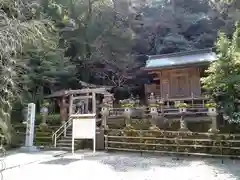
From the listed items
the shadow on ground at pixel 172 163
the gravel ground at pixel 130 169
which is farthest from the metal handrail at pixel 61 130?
the shadow on ground at pixel 172 163

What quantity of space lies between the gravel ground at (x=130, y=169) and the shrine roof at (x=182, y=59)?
7.76 m

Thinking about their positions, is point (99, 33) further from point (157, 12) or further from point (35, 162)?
point (35, 162)

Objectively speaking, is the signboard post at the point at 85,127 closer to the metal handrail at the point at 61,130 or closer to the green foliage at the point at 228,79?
the metal handrail at the point at 61,130

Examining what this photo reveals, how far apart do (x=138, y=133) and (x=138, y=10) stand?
60.1ft

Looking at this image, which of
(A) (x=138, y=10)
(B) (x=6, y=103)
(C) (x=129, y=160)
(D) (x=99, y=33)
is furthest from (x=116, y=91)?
(B) (x=6, y=103)

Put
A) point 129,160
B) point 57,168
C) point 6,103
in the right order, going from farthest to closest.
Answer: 1. point 129,160
2. point 57,168
3. point 6,103

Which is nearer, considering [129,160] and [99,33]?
[129,160]

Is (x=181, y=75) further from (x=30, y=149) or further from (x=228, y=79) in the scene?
(x=30, y=149)

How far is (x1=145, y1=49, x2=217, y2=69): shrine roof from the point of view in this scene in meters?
16.3

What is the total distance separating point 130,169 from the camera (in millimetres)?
7902

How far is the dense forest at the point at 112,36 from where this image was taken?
18.2 metres

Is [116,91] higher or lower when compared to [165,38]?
lower

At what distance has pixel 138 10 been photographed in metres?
27.0

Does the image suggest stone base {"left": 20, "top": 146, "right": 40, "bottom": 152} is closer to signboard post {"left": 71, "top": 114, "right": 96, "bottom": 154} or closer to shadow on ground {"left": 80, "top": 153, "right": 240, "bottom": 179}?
signboard post {"left": 71, "top": 114, "right": 96, "bottom": 154}
